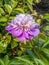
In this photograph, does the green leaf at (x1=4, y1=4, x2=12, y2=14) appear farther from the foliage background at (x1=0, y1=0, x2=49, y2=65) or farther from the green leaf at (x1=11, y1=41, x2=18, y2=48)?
the green leaf at (x1=11, y1=41, x2=18, y2=48)

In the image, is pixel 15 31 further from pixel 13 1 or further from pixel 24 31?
pixel 13 1

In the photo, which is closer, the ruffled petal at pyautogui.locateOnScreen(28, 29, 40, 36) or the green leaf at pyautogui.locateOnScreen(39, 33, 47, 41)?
the ruffled petal at pyautogui.locateOnScreen(28, 29, 40, 36)

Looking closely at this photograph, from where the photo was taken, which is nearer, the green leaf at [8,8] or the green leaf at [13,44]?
the green leaf at [13,44]

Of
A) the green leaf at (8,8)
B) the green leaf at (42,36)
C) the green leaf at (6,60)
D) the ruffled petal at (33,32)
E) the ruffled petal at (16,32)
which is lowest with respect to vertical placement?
the green leaf at (6,60)

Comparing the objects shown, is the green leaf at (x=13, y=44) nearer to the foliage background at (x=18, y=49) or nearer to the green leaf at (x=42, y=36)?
the foliage background at (x=18, y=49)

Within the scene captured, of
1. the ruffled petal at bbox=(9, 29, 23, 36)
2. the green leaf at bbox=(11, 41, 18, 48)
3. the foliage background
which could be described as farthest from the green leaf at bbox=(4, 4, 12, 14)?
the ruffled petal at bbox=(9, 29, 23, 36)

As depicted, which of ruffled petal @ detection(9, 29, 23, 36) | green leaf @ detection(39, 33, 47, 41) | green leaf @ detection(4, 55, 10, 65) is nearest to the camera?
ruffled petal @ detection(9, 29, 23, 36)

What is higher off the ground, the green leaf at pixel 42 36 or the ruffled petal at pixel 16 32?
the ruffled petal at pixel 16 32

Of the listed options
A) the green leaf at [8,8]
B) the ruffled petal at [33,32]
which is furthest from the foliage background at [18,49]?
the ruffled petal at [33,32]
